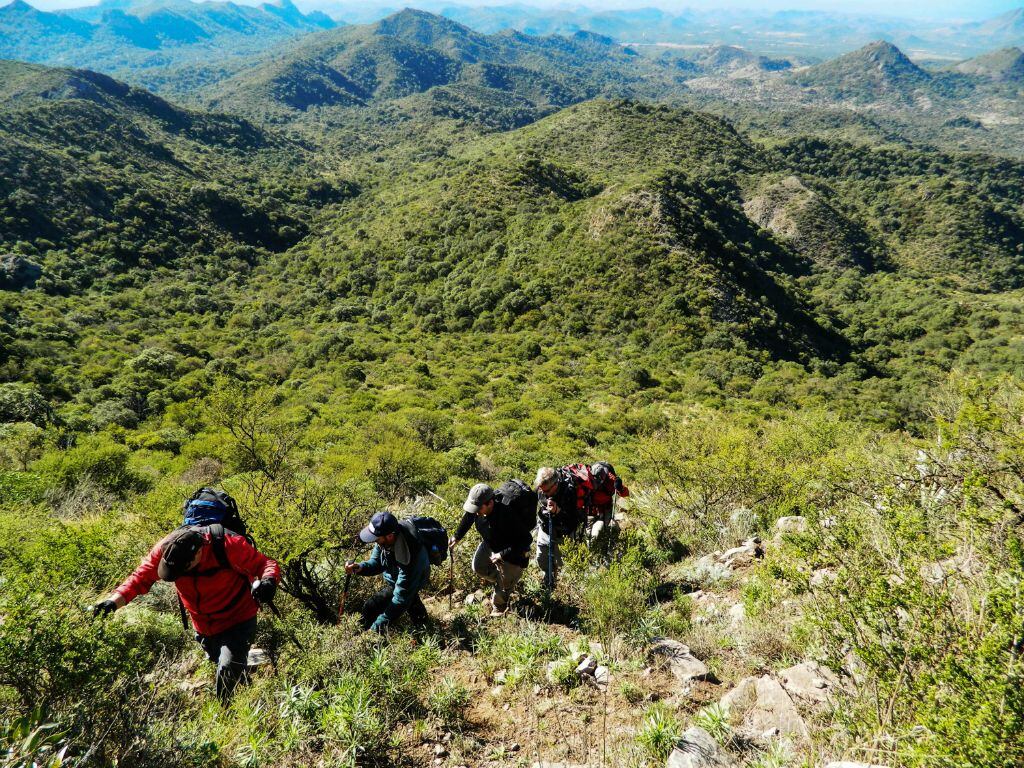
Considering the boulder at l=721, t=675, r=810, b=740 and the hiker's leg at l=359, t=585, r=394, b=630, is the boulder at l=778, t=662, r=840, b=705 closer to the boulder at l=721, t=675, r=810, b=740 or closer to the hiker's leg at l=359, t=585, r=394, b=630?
the boulder at l=721, t=675, r=810, b=740

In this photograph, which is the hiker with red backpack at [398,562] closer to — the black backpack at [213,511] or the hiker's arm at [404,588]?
the hiker's arm at [404,588]

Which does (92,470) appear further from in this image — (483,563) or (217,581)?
(483,563)

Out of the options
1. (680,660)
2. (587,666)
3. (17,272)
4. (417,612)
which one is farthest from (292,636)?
(17,272)

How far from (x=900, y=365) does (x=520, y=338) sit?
30.8 m

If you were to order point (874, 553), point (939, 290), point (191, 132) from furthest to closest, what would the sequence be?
point (191, 132) → point (939, 290) → point (874, 553)

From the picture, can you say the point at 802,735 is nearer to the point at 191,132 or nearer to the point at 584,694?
the point at 584,694

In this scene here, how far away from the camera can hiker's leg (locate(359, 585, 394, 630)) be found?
4.08 meters

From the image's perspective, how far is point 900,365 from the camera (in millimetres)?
38594

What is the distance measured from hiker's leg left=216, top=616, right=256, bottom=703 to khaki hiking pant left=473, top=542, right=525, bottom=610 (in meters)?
1.94

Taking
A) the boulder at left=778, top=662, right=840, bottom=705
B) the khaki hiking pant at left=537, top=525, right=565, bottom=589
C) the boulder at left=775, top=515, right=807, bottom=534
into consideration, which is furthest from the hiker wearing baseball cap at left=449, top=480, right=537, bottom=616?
the boulder at left=775, top=515, right=807, bottom=534

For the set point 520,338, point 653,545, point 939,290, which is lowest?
point 520,338

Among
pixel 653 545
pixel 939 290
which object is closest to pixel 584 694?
pixel 653 545

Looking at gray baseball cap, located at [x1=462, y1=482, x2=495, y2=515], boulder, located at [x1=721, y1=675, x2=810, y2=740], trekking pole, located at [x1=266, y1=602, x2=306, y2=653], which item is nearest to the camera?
boulder, located at [x1=721, y1=675, x2=810, y2=740]

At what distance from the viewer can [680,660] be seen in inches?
139
